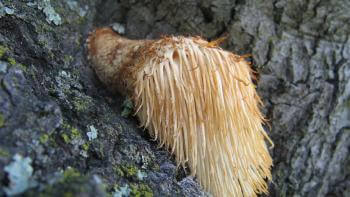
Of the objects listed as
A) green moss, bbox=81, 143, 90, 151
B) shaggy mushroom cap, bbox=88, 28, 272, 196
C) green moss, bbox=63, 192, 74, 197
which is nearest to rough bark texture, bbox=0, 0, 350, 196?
green moss, bbox=81, 143, 90, 151

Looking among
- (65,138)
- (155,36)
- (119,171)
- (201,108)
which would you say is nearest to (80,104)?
(65,138)

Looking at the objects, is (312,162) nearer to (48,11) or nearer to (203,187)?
(203,187)

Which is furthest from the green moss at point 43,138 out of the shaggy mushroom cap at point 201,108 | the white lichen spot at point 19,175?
the shaggy mushroom cap at point 201,108

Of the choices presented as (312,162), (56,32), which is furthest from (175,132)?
(312,162)

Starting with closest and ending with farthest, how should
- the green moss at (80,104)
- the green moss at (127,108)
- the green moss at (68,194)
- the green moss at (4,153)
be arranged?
the green moss at (68,194), the green moss at (4,153), the green moss at (80,104), the green moss at (127,108)

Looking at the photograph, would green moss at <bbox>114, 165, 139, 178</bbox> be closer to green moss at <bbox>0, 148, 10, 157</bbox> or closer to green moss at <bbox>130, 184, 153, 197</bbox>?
green moss at <bbox>130, 184, 153, 197</bbox>

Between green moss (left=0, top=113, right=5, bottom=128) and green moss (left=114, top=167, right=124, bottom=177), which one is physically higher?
green moss (left=0, top=113, right=5, bottom=128)

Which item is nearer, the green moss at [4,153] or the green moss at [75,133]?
the green moss at [4,153]

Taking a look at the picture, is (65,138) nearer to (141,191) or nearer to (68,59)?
(141,191)

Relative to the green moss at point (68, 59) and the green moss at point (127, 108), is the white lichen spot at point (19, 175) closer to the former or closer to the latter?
the green moss at point (127, 108)
